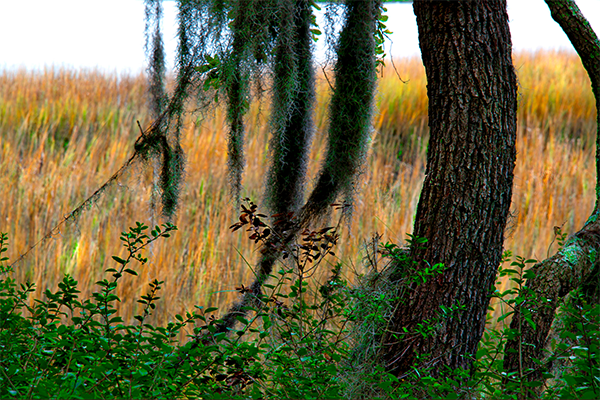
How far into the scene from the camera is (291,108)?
182 centimetres

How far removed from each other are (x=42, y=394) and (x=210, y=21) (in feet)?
3.94

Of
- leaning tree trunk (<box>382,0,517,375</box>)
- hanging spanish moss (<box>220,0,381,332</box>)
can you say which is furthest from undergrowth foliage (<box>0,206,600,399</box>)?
hanging spanish moss (<box>220,0,381,332</box>)

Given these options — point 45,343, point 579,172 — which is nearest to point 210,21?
point 45,343

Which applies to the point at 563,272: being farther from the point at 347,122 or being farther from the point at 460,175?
the point at 347,122

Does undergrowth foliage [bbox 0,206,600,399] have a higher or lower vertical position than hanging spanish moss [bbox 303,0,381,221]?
lower

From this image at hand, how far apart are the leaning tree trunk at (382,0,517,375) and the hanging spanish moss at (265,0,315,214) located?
0.43 meters

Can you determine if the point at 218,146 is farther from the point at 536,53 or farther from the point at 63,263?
the point at 536,53

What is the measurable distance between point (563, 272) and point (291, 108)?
43.8 inches

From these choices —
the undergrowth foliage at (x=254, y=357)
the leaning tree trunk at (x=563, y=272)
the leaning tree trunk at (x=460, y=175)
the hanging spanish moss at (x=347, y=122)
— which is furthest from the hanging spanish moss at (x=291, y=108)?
the leaning tree trunk at (x=563, y=272)

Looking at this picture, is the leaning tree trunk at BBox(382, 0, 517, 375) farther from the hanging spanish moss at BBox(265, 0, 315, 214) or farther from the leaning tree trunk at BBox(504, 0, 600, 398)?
the hanging spanish moss at BBox(265, 0, 315, 214)

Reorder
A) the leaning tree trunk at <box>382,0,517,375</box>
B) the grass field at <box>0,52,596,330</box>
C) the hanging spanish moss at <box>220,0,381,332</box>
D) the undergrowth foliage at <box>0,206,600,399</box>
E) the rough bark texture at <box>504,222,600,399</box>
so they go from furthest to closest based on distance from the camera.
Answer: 1. the grass field at <box>0,52,596,330</box>
2. the hanging spanish moss at <box>220,0,381,332</box>
3. the rough bark texture at <box>504,222,600,399</box>
4. the leaning tree trunk at <box>382,0,517,375</box>
5. the undergrowth foliage at <box>0,206,600,399</box>

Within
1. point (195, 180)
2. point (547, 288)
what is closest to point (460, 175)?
point (547, 288)

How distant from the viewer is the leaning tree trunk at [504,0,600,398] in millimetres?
1602

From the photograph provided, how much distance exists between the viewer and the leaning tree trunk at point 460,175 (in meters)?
1.48
